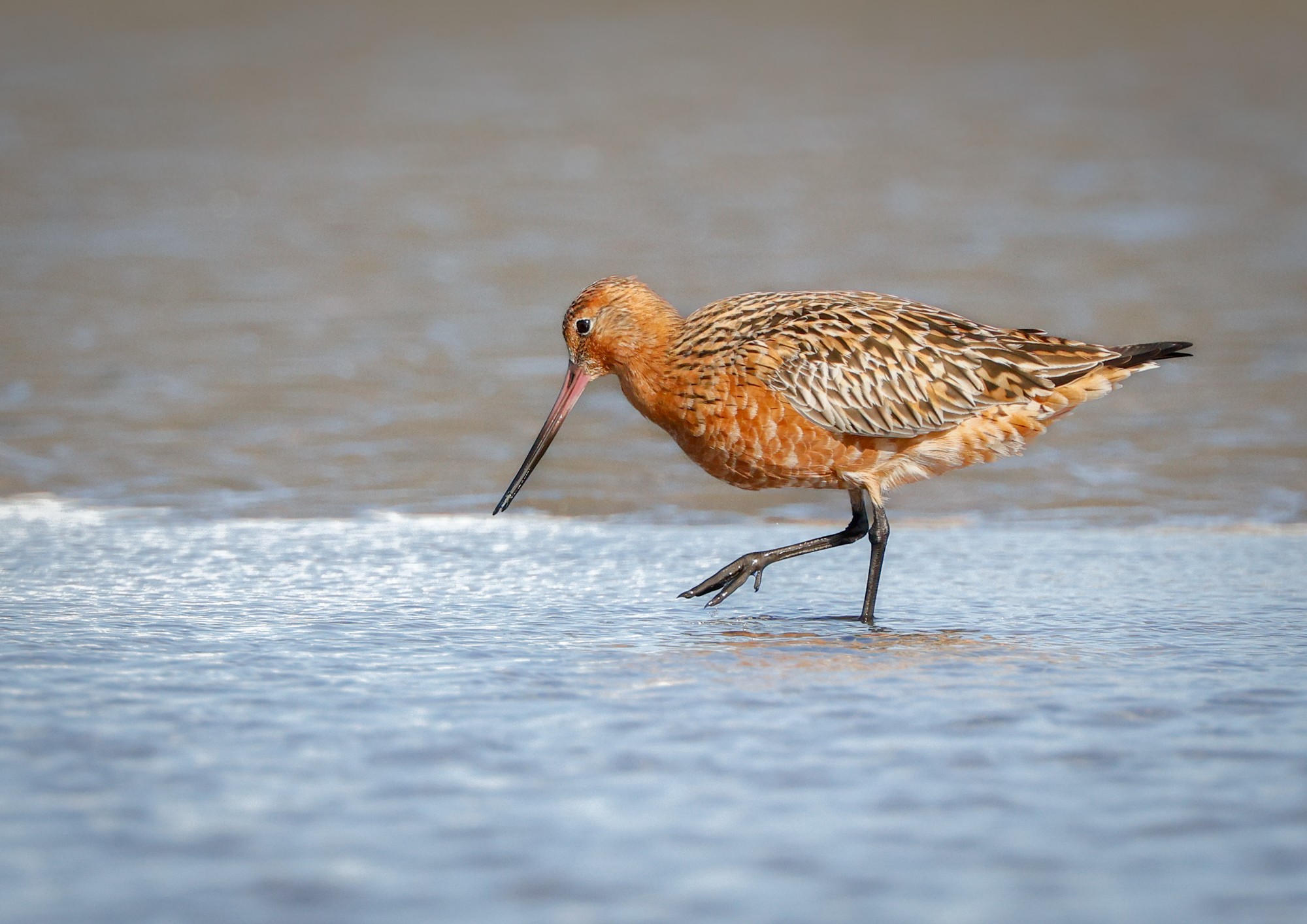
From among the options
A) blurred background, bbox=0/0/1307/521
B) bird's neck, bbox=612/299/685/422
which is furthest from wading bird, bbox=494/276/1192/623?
blurred background, bbox=0/0/1307/521

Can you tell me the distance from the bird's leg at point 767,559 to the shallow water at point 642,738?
10 centimetres

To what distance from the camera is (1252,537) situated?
651 centimetres

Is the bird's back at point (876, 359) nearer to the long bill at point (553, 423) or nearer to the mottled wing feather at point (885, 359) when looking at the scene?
the mottled wing feather at point (885, 359)

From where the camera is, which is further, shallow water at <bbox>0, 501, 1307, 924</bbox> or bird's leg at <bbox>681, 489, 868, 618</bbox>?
bird's leg at <bbox>681, 489, 868, 618</bbox>

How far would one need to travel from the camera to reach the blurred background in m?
7.87

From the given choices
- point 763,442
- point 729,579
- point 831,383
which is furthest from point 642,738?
point 831,383

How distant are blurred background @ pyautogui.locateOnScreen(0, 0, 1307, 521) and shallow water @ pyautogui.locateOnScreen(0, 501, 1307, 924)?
4.65ft

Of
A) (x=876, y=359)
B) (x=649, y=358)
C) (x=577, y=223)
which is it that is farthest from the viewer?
(x=577, y=223)

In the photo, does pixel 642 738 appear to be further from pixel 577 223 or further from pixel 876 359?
pixel 577 223

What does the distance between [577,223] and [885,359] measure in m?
8.02

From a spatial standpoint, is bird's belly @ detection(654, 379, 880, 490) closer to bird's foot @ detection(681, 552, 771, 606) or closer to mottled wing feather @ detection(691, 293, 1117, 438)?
mottled wing feather @ detection(691, 293, 1117, 438)

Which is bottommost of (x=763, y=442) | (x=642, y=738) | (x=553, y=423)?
(x=642, y=738)

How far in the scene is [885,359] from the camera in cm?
599

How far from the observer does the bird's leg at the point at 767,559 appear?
221 inches
